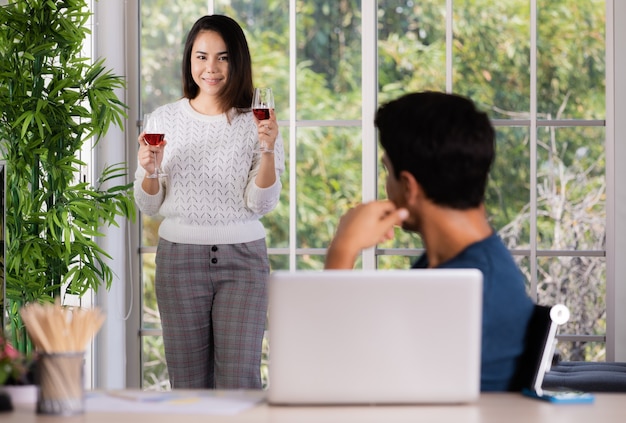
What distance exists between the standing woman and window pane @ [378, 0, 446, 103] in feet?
8.14

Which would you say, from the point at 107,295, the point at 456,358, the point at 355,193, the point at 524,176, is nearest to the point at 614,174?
the point at 524,176

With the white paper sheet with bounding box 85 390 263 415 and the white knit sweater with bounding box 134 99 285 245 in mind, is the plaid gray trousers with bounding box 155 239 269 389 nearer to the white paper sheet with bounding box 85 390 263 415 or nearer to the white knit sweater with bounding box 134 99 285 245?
the white knit sweater with bounding box 134 99 285 245

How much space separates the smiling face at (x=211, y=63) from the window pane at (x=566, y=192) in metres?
1.81

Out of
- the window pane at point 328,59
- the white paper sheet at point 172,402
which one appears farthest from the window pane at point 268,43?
the white paper sheet at point 172,402

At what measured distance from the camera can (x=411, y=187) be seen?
2027 millimetres

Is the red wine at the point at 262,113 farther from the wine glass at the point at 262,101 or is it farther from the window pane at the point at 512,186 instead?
the window pane at the point at 512,186

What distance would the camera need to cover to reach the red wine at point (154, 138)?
11.4 ft

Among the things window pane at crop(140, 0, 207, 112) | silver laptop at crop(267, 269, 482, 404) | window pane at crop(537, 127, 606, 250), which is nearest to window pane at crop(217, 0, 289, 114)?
window pane at crop(140, 0, 207, 112)

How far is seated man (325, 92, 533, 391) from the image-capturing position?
1.94m

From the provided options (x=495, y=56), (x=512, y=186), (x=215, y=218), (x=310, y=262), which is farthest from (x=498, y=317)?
(x=495, y=56)

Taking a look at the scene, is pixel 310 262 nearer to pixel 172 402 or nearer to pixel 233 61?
pixel 233 61

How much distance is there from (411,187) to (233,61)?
1868 millimetres

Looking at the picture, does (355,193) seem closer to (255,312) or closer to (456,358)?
→ (255,312)

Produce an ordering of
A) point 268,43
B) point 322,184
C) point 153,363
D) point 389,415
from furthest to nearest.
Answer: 1. point 268,43
2. point 322,184
3. point 153,363
4. point 389,415
